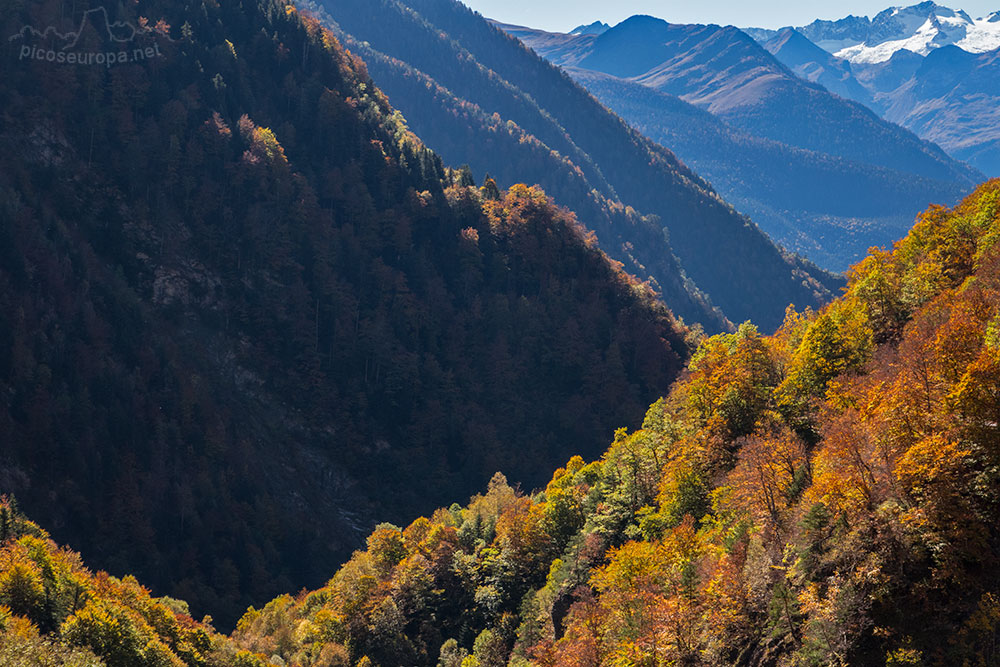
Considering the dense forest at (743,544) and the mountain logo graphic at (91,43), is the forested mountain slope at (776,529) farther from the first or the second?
the mountain logo graphic at (91,43)

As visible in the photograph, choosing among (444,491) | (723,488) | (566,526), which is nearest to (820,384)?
(723,488)

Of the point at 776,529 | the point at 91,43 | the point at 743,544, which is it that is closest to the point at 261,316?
the point at 91,43

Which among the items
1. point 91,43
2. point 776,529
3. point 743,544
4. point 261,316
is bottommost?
point 743,544

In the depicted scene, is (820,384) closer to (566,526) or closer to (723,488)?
(723,488)

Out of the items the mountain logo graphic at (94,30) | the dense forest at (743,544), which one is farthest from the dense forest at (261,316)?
the dense forest at (743,544)

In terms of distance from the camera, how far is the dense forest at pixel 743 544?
2812cm

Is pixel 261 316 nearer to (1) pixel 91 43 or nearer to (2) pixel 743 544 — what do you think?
(1) pixel 91 43

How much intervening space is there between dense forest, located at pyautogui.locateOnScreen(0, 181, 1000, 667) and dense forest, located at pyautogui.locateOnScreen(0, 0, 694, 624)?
28839mm

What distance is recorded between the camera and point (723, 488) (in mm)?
47438

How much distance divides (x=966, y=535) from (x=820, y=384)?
2315 centimetres

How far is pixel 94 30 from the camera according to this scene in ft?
456

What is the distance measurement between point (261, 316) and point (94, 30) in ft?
217

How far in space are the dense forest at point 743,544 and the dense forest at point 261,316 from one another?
28839mm

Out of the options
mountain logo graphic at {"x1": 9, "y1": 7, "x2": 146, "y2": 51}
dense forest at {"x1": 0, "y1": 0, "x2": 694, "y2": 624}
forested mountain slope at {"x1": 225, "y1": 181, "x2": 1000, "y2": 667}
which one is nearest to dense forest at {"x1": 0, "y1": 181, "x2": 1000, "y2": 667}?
forested mountain slope at {"x1": 225, "y1": 181, "x2": 1000, "y2": 667}
